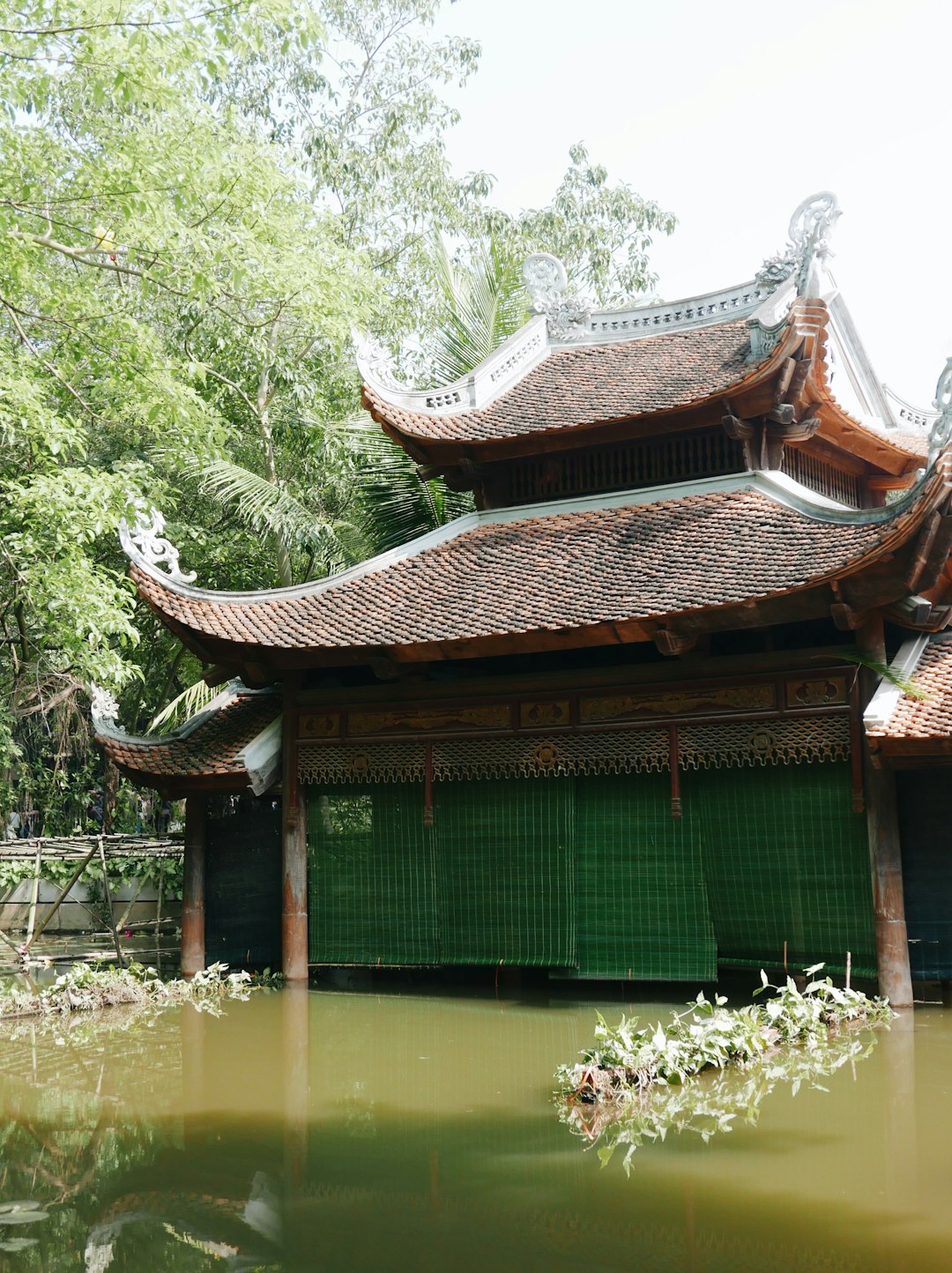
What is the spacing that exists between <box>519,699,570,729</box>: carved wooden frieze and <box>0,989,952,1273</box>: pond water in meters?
2.97

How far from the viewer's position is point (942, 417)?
895 cm

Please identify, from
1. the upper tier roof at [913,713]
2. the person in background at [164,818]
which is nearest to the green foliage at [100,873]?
the person in background at [164,818]

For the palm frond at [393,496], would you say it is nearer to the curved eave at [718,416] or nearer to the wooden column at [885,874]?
the curved eave at [718,416]

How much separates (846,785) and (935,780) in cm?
64

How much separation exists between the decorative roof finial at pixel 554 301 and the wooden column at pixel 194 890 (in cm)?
695

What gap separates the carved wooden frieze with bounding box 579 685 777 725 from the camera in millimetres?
9945

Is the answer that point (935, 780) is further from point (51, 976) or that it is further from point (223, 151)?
point (223, 151)

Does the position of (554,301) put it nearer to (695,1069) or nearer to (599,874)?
(599,874)

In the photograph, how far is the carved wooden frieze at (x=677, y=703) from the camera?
32.6 ft

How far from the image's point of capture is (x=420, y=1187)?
5176 mm

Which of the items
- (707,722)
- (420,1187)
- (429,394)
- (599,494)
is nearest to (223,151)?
(429,394)

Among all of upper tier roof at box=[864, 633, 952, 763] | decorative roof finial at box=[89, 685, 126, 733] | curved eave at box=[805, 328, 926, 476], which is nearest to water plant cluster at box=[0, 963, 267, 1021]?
decorative roof finial at box=[89, 685, 126, 733]

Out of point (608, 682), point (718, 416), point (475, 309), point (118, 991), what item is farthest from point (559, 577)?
point (475, 309)

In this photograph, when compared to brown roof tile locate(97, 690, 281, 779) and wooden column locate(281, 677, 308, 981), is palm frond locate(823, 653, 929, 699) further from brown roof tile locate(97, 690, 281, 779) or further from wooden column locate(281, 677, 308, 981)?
brown roof tile locate(97, 690, 281, 779)
